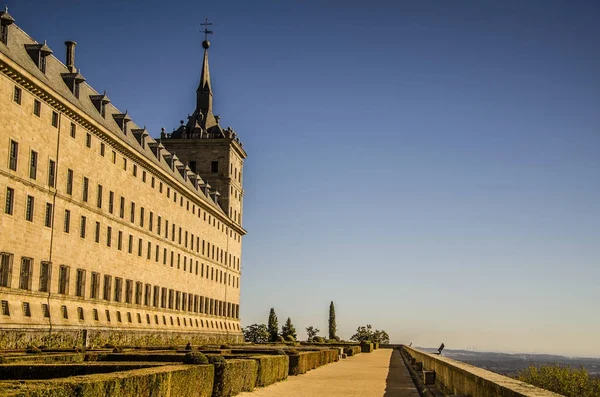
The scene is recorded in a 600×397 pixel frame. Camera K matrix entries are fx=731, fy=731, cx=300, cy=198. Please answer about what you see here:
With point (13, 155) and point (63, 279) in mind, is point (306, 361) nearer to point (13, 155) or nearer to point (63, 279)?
point (63, 279)

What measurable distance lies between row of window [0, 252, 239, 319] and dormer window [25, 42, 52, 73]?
38.1 ft

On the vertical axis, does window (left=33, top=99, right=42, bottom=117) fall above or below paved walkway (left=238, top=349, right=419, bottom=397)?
above

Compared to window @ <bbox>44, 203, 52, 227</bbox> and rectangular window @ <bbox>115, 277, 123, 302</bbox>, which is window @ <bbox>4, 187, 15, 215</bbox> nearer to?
window @ <bbox>44, 203, 52, 227</bbox>

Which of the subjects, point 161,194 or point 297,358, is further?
point 161,194

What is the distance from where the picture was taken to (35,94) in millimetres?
39344

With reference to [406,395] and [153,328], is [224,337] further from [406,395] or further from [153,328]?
[406,395]

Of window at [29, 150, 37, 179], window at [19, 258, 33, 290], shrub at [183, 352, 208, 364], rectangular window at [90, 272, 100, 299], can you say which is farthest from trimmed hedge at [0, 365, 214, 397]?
rectangular window at [90, 272, 100, 299]

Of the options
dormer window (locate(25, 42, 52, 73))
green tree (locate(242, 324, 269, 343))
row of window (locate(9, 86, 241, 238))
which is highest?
dormer window (locate(25, 42, 52, 73))

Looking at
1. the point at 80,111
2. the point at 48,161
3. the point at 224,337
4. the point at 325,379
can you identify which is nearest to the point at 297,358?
the point at 325,379

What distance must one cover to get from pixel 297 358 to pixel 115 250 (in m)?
25.4

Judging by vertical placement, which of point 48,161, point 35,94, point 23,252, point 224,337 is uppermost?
point 35,94

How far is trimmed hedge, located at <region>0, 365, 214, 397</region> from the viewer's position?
1067cm

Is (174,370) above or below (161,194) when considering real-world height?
below

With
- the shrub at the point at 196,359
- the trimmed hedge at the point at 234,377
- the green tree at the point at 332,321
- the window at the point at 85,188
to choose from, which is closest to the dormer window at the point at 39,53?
the window at the point at 85,188
